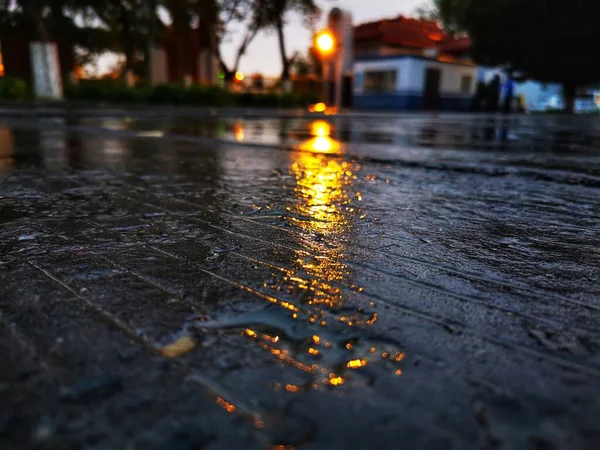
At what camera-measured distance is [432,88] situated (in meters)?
32.4

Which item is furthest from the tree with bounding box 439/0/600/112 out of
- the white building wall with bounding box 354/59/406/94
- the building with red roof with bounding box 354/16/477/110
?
the white building wall with bounding box 354/59/406/94

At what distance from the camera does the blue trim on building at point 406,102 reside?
103ft

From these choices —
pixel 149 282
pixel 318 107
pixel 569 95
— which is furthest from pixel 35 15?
pixel 569 95

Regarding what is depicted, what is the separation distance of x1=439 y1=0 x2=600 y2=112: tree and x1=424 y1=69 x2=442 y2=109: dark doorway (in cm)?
268

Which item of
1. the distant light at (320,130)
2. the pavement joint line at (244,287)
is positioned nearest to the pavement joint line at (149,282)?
the pavement joint line at (244,287)

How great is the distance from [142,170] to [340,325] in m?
4.38

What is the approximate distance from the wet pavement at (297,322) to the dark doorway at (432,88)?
1167 inches

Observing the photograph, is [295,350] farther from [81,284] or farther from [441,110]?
[441,110]

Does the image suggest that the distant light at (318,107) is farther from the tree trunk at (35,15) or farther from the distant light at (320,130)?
the tree trunk at (35,15)

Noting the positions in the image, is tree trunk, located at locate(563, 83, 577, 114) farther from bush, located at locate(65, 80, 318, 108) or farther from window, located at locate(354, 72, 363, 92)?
bush, located at locate(65, 80, 318, 108)

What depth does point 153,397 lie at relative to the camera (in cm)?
139

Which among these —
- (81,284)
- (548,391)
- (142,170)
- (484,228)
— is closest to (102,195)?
(142,170)

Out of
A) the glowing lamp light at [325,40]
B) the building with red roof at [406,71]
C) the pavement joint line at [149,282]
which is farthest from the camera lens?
the building with red roof at [406,71]

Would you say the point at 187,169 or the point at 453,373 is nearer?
the point at 453,373
